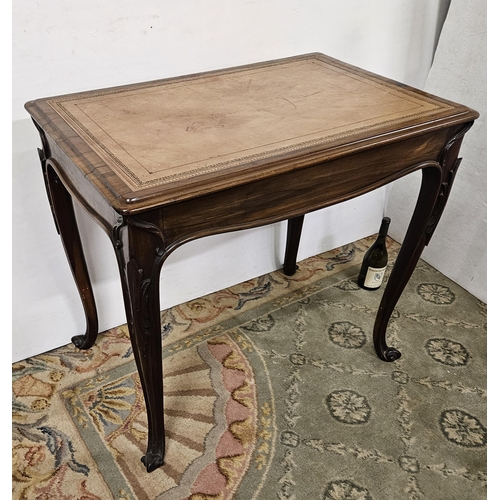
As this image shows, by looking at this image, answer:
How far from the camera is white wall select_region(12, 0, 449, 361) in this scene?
1.40 meters

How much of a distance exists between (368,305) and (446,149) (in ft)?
2.63

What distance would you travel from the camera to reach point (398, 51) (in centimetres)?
205

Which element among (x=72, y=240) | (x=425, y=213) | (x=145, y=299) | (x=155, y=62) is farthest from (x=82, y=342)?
(x=425, y=213)

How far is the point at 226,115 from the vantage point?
1277 millimetres

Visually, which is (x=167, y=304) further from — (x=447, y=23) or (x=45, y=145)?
(x=447, y=23)

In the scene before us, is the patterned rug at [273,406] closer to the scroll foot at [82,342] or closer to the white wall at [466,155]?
the scroll foot at [82,342]

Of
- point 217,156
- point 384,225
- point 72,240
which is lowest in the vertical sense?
point 384,225

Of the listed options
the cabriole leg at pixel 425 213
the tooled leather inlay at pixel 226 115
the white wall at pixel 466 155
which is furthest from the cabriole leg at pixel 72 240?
the white wall at pixel 466 155

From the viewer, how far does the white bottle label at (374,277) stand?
2064mm

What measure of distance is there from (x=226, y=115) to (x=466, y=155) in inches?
46.1

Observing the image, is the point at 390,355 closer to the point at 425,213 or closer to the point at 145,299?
the point at 425,213
